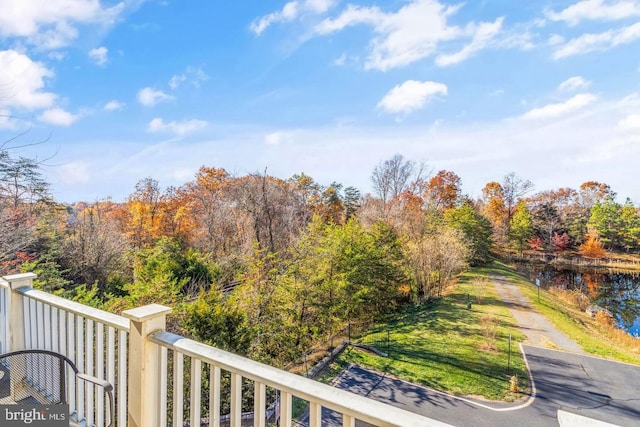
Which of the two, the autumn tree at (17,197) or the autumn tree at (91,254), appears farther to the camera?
the autumn tree at (91,254)

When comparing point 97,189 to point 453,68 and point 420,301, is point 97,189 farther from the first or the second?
point 420,301

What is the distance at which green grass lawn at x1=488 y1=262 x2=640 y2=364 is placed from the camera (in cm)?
891

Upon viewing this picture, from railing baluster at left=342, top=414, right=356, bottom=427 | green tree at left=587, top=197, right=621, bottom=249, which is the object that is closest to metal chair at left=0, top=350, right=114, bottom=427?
railing baluster at left=342, top=414, right=356, bottom=427

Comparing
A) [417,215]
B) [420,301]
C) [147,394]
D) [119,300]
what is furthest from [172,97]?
[417,215]

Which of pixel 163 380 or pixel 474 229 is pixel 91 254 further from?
pixel 474 229

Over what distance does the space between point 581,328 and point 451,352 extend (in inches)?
257

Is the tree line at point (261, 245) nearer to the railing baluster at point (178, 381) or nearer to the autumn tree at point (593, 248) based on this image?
the autumn tree at point (593, 248)

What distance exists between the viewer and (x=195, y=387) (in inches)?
49.9

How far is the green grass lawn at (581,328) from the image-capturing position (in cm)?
891

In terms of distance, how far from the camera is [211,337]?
4895mm

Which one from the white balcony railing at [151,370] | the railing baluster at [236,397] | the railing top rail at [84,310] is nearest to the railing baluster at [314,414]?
the white balcony railing at [151,370]

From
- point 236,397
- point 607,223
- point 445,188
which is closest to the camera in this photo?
point 236,397

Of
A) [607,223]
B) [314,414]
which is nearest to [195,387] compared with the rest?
[314,414]

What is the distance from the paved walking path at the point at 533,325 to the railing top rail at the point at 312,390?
440 inches
